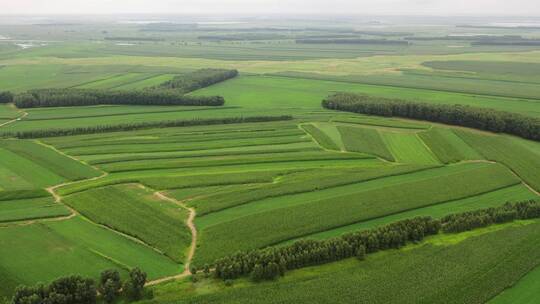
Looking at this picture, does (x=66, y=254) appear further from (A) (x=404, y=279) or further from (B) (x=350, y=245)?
(A) (x=404, y=279)

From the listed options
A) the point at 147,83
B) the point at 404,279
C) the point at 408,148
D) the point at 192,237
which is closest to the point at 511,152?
the point at 408,148

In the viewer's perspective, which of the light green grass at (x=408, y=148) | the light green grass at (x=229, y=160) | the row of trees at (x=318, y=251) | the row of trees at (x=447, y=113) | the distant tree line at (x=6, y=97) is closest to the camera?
the row of trees at (x=318, y=251)

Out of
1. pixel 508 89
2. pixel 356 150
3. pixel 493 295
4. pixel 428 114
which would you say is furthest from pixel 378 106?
pixel 493 295

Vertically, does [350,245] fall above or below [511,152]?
below

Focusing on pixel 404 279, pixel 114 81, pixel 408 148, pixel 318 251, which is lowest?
pixel 404 279

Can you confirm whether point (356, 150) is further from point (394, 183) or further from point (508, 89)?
point (508, 89)

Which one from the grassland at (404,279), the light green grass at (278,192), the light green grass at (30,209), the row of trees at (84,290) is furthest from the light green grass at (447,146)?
the light green grass at (30,209)

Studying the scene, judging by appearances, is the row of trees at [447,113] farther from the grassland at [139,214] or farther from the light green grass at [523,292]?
the grassland at [139,214]
